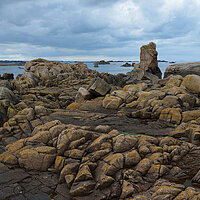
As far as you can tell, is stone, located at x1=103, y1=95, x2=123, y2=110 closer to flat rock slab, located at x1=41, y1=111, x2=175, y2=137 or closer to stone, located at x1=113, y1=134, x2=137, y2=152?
flat rock slab, located at x1=41, y1=111, x2=175, y2=137

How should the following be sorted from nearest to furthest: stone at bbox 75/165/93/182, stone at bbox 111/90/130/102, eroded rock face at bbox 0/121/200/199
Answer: eroded rock face at bbox 0/121/200/199, stone at bbox 75/165/93/182, stone at bbox 111/90/130/102

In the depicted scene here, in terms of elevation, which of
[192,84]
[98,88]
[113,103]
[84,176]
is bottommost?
[84,176]

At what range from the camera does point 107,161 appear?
34.8ft

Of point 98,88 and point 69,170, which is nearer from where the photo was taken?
point 69,170

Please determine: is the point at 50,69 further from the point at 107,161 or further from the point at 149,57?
the point at 107,161

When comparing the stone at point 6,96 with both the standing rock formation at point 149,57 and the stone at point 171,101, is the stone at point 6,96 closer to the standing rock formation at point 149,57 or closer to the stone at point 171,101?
the stone at point 171,101

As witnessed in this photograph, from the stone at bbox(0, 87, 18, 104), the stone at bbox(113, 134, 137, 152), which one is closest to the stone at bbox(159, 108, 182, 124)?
the stone at bbox(113, 134, 137, 152)

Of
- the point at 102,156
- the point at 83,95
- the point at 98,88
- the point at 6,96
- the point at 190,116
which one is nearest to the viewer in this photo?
the point at 102,156

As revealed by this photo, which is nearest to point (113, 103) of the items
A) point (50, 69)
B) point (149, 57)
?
point (149, 57)

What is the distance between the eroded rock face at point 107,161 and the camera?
29.6 feet

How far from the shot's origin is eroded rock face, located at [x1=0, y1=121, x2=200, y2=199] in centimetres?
903

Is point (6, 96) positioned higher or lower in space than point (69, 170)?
higher

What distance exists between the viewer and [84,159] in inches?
432

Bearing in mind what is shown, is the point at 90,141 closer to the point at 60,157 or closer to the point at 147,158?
the point at 60,157
